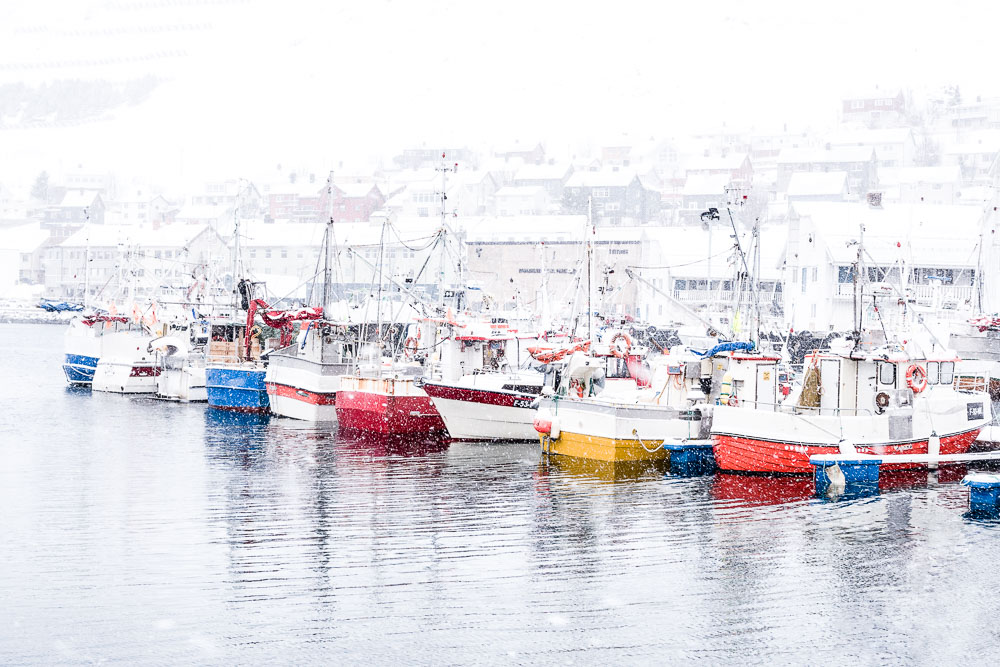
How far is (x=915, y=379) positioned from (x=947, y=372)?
1916 mm

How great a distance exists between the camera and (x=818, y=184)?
108m

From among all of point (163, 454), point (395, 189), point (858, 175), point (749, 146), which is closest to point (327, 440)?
point (163, 454)

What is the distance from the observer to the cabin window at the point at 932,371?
27.1m

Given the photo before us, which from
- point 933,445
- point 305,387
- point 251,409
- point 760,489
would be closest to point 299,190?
point 251,409

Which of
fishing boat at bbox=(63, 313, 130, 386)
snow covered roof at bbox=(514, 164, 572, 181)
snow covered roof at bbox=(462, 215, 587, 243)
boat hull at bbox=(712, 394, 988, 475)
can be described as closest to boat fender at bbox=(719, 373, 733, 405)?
boat hull at bbox=(712, 394, 988, 475)

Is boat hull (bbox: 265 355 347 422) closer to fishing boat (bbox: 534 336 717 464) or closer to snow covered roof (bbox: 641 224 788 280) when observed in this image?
fishing boat (bbox: 534 336 717 464)

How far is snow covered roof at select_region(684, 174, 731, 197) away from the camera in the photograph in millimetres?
121844

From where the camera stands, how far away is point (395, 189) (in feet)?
481

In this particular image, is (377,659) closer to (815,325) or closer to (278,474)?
(278,474)

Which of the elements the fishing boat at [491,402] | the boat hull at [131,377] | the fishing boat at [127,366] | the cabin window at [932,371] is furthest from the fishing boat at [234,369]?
the cabin window at [932,371]

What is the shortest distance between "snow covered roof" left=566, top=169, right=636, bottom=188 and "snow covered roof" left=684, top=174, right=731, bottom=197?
5.80 m

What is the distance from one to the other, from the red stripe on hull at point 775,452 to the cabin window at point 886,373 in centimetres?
133

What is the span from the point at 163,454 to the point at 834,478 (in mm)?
16846

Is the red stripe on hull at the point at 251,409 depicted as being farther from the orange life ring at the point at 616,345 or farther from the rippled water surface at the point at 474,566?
the orange life ring at the point at 616,345
